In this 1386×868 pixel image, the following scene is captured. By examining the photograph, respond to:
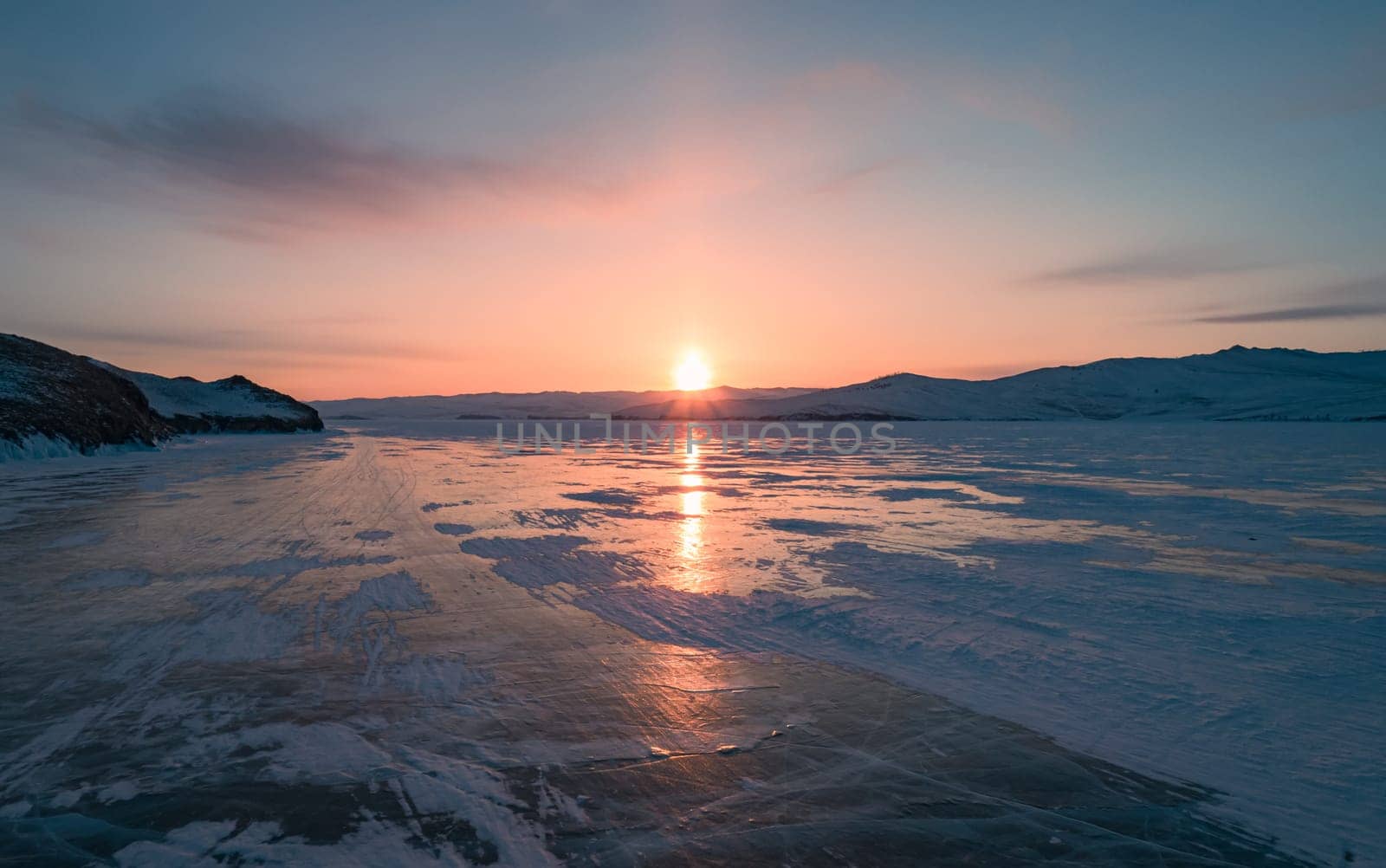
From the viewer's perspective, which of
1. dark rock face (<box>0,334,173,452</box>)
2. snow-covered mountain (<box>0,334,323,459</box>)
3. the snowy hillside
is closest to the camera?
snow-covered mountain (<box>0,334,323,459</box>)

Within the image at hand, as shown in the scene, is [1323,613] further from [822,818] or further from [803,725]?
[822,818]

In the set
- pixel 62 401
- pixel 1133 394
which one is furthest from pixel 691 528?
pixel 1133 394

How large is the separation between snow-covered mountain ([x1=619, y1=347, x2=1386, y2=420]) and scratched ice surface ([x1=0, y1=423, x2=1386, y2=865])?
346 ft

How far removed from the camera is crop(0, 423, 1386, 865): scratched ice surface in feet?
10.1

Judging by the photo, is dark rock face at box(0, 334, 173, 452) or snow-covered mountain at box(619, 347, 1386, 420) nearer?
dark rock face at box(0, 334, 173, 452)

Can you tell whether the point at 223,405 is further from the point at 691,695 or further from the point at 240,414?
the point at 691,695

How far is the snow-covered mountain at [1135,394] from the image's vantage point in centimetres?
10462

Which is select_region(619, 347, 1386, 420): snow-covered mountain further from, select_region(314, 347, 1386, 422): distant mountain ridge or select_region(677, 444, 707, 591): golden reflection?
select_region(677, 444, 707, 591): golden reflection

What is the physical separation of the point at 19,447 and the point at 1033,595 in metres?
29.3

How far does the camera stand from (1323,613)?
6.23 meters

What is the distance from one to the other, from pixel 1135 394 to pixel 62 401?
140m

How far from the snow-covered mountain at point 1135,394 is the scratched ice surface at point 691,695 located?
105 m

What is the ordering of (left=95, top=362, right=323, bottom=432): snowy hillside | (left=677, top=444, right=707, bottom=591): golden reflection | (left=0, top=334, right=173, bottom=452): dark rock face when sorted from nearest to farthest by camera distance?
(left=677, top=444, right=707, bottom=591): golden reflection, (left=0, top=334, right=173, bottom=452): dark rock face, (left=95, top=362, right=323, bottom=432): snowy hillside

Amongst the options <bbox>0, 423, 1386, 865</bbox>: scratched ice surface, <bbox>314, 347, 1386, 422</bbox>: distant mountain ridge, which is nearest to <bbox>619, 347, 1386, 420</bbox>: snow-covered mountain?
<bbox>314, 347, 1386, 422</bbox>: distant mountain ridge
